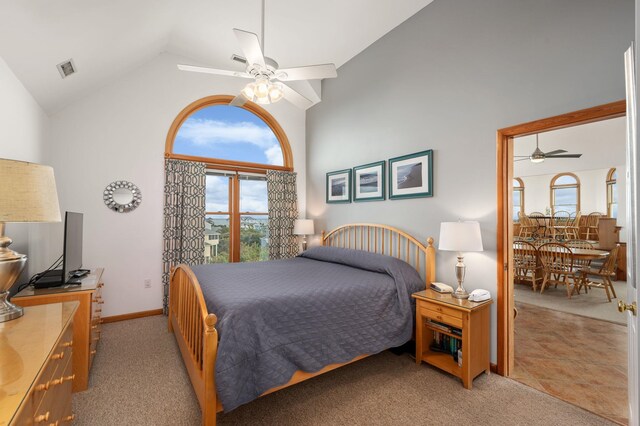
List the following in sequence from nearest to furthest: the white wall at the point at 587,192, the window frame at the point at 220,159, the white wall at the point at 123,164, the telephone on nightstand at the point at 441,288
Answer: the telephone on nightstand at the point at 441,288, the white wall at the point at 123,164, the window frame at the point at 220,159, the white wall at the point at 587,192

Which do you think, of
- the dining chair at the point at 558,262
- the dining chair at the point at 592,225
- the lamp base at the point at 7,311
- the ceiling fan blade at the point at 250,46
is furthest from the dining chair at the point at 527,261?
the lamp base at the point at 7,311

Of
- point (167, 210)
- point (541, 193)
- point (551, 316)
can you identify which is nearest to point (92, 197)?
point (167, 210)

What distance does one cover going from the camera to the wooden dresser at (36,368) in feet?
2.66

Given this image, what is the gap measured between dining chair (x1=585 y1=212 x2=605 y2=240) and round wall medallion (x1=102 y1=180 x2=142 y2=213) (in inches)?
339

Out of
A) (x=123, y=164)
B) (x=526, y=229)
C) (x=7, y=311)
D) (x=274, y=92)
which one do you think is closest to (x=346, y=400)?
(x=7, y=311)

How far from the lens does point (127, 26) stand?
2.69m

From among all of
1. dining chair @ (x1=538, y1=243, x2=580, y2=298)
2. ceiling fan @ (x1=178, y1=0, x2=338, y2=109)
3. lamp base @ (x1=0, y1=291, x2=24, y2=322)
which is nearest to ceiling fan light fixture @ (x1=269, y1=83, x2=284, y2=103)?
ceiling fan @ (x1=178, y1=0, x2=338, y2=109)

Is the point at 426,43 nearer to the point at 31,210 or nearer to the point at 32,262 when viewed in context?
the point at 31,210

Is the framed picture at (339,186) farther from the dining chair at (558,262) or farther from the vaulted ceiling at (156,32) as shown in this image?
the dining chair at (558,262)

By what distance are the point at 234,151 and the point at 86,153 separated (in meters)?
1.83

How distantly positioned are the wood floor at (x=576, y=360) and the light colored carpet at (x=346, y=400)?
0.17 meters

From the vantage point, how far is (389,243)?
340cm

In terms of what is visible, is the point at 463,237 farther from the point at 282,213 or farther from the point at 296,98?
the point at 282,213

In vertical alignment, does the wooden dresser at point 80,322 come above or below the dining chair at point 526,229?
below
